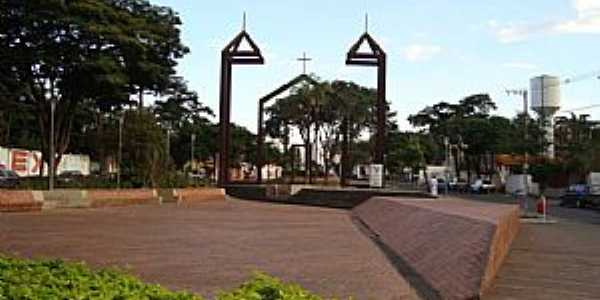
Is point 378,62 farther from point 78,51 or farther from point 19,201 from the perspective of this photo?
point 19,201

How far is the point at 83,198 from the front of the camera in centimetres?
2761

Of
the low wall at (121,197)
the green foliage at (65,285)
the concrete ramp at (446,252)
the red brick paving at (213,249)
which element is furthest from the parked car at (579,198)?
the green foliage at (65,285)

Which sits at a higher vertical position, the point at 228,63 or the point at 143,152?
the point at 228,63

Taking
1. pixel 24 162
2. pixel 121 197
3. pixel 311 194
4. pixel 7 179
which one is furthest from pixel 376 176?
pixel 24 162

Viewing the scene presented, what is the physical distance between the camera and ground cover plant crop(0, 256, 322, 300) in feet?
16.8

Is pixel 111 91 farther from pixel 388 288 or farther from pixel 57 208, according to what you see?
pixel 388 288

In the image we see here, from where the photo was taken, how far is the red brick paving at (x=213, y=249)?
10.8m

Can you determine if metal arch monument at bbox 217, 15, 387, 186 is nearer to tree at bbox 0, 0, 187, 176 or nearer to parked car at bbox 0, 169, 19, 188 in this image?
tree at bbox 0, 0, 187, 176

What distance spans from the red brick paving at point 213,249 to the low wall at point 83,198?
112cm

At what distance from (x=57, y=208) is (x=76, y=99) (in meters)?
9.25

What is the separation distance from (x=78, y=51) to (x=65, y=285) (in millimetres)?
27345

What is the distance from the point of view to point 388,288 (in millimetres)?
10367

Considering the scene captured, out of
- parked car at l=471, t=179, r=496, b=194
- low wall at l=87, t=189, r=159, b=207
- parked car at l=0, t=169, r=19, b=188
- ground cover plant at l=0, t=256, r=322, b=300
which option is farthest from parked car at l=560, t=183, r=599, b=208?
ground cover plant at l=0, t=256, r=322, b=300

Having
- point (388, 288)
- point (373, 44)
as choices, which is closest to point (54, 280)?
point (388, 288)
